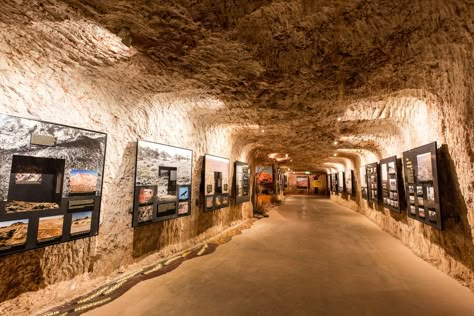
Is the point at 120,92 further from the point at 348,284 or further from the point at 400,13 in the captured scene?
the point at 348,284

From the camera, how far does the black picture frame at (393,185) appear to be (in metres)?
6.26

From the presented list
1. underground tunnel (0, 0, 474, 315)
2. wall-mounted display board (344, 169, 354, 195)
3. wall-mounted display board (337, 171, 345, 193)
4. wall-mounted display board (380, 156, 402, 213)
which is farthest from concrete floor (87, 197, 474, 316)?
wall-mounted display board (337, 171, 345, 193)

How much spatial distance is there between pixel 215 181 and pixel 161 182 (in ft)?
7.44

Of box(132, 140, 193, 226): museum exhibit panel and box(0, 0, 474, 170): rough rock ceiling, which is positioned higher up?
box(0, 0, 474, 170): rough rock ceiling

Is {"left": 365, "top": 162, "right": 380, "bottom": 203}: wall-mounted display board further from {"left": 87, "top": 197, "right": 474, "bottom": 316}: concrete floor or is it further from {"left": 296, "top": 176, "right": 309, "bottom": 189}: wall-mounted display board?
{"left": 296, "top": 176, "right": 309, "bottom": 189}: wall-mounted display board

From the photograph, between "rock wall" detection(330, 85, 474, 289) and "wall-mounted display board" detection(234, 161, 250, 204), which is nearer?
"rock wall" detection(330, 85, 474, 289)

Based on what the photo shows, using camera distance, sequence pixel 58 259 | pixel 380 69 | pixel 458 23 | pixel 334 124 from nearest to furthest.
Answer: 1. pixel 458 23
2. pixel 58 259
3. pixel 380 69
4. pixel 334 124

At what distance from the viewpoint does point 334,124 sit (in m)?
6.54

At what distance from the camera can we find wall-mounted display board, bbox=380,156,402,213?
20.8ft

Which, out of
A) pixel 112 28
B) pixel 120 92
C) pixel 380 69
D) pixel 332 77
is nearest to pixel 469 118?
pixel 380 69

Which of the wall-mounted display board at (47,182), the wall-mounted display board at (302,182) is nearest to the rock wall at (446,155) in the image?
the wall-mounted display board at (47,182)

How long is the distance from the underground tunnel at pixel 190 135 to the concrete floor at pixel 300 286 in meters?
0.03

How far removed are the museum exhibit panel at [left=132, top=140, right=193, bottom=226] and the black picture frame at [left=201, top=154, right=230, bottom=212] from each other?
0.84m

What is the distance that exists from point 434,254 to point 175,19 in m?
6.17
